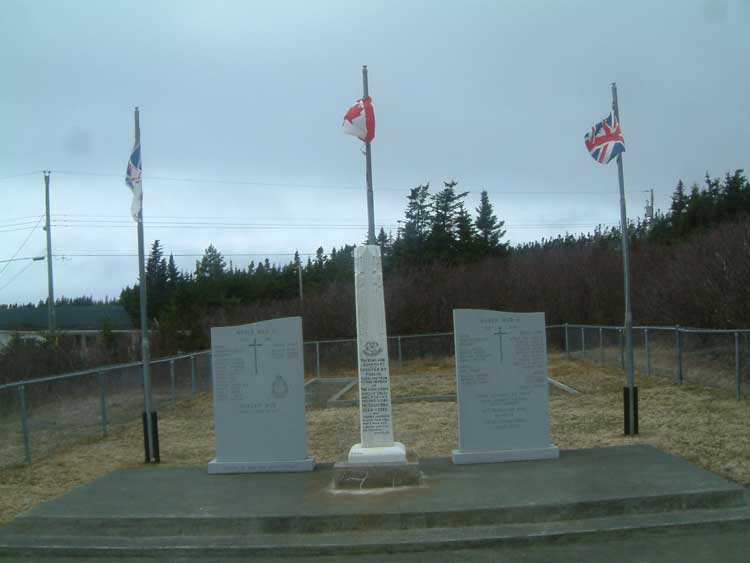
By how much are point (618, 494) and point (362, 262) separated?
3944 millimetres

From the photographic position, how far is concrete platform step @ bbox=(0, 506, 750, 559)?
7.18 m

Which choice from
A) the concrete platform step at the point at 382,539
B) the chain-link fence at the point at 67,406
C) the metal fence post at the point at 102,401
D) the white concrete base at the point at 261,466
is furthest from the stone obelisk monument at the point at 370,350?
the metal fence post at the point at 102,401

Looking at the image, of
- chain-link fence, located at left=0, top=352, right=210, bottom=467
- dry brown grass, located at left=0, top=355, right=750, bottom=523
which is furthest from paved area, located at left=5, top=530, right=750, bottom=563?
chain-link fence, located at left=0, top=352, right=210, bottom=467

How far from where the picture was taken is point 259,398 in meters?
10.2

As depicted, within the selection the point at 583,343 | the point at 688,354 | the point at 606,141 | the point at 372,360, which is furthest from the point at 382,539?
the point at 583,343

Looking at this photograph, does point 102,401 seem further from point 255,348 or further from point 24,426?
point 255,348

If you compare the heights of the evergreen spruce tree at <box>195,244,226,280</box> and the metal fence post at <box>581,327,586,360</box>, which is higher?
the evergreen spruce tree at <box>195,244,226,280</box>

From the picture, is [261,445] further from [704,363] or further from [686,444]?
[704,363]

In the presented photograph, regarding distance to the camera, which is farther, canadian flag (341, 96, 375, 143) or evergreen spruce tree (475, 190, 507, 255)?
evergreen spruce tree (475, 190, 507, 255)

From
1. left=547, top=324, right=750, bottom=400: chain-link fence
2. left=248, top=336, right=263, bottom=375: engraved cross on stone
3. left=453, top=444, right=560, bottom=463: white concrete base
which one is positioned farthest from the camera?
left=547, top=324, right=750, bottom=400: chain-link fence

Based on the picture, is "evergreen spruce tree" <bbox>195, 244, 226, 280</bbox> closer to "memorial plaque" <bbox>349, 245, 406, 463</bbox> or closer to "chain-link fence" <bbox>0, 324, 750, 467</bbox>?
"chain-link fence" <bbox>0, 324, 750, 467</bbox>

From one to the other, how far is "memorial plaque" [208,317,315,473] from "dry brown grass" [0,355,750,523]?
2239 millimetres

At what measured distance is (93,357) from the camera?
32750 millimetres

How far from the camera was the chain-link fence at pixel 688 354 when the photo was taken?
1603 cm
